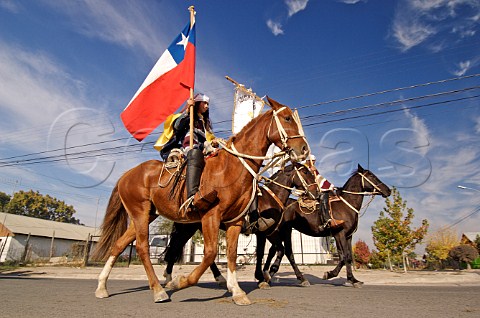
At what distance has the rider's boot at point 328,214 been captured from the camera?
8586 mm

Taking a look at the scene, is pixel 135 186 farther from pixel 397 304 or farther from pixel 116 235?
pixel 397 304

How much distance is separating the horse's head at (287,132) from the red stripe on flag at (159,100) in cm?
198

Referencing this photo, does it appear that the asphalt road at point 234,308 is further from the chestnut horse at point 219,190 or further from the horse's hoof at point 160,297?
the chestnut horse at point 219,190

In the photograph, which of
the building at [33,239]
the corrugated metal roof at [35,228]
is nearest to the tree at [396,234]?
the building at [33,239]

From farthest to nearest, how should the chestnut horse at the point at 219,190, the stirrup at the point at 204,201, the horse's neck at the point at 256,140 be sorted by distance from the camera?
the horse's neck at the point at 256,140 → the chestnut horse at the point at 219,190 → the stirrup at the point at 204,201

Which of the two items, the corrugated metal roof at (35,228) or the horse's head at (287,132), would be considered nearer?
the horse's head at (287,132)

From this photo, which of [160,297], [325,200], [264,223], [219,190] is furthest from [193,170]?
[325,200]

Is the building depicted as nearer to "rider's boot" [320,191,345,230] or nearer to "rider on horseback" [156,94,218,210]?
"rider's boot" [320,191,345,230]

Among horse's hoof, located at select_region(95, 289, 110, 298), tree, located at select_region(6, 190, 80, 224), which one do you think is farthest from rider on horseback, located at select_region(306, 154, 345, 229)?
tree, located at select_region(6, 190, 80, 224)

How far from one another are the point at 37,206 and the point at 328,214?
74.4m

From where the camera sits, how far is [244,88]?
16.8 m

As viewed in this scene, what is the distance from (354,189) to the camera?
9.73 meters

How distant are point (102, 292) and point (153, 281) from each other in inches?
45.6

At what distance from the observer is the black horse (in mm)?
7371
